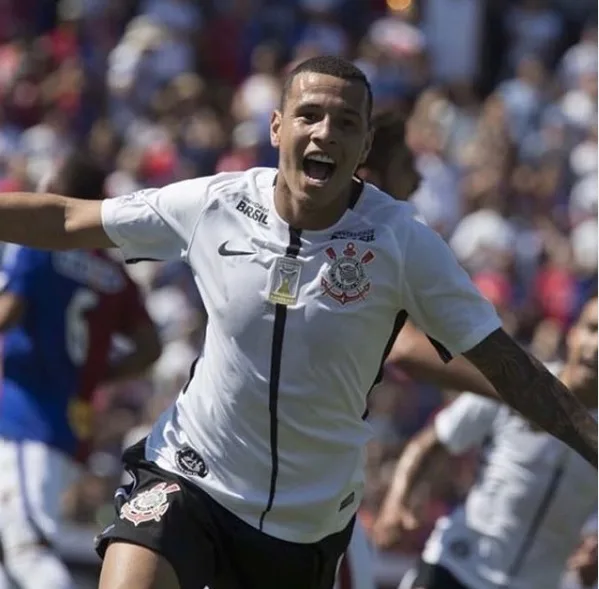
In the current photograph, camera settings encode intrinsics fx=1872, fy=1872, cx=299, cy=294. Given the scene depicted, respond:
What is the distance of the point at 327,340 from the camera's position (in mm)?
5711

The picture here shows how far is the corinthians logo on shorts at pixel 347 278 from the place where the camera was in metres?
5.71

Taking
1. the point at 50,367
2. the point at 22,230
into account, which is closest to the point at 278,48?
the point at 50,367

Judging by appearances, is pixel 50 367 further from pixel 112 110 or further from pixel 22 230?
pixel 112 110

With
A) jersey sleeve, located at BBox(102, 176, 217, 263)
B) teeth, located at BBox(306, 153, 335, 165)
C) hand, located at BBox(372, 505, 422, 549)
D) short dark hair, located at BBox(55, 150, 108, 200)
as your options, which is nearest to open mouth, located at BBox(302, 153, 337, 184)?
teeth, located at BBox(306, 153, 335, 165)

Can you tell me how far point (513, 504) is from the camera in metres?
7.36

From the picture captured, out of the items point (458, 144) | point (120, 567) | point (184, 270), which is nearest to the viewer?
point (120, 567)

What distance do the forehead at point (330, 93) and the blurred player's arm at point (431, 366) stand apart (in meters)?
1.02

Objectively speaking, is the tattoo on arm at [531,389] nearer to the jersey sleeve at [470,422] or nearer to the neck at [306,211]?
the neck at [306,211]

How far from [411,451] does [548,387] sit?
203cm

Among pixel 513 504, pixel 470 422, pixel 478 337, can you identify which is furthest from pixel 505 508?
pixel 478 337

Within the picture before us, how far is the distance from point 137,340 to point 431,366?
262 centimetres

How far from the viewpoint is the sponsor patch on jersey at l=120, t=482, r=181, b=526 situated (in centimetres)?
576

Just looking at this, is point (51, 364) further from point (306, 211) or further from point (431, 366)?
point (306, 211)

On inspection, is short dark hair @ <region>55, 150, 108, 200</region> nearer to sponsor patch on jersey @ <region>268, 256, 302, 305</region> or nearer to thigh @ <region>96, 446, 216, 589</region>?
thigh @ <region>96, 446, 216, 589</region>
